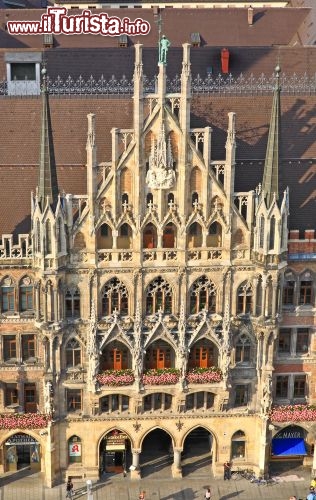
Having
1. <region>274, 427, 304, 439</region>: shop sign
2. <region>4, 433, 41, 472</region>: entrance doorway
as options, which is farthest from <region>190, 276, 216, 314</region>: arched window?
<region>4, 433, 41, 472</region>: entrance doorway

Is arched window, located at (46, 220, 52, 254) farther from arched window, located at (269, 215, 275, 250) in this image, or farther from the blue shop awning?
the blue shop awning

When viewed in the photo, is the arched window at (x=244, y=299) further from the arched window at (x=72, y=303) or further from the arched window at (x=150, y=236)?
the arched window at (x=72, y=303)

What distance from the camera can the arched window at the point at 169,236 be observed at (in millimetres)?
68688

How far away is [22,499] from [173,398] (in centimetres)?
1408

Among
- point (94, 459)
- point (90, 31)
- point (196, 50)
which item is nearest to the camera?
point (94, 459)

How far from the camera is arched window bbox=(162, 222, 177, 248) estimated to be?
68688 millimetres

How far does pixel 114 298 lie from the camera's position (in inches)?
2768

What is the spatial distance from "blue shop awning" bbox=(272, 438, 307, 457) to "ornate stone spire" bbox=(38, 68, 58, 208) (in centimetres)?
2753

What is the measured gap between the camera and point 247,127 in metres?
75.2

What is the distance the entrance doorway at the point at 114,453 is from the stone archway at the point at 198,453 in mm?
4801

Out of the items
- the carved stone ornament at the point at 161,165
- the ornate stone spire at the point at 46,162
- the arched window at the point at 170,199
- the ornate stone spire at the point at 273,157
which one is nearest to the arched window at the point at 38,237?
the ornate stone spire at the point at 46,162

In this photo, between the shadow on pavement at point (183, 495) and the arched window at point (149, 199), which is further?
the shadow on pavement at point (183, 495)

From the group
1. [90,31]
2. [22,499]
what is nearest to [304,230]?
[22,499]

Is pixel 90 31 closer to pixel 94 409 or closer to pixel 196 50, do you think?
pixel 196 50
